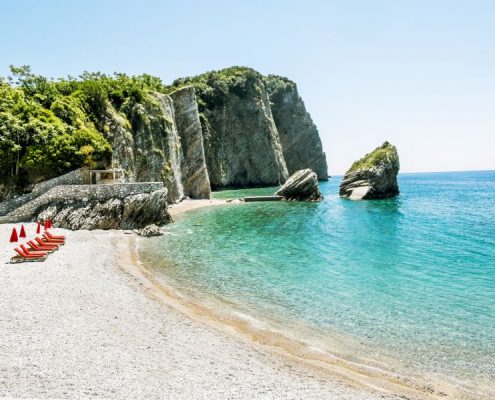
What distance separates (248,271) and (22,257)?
48.8 feet

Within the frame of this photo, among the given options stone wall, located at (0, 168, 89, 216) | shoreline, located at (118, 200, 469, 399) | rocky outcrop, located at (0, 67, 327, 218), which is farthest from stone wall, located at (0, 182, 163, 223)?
shoreline, located at (118, 200, 469, 399)

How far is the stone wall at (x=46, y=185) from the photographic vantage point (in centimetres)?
3750

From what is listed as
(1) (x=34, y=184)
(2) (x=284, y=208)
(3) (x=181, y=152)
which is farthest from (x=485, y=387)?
(3) (x=181, y=152)

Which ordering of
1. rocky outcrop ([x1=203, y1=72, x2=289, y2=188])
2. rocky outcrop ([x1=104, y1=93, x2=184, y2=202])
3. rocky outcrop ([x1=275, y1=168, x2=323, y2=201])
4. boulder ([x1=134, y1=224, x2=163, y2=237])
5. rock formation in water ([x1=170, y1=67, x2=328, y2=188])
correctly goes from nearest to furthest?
boulder ([x1=134, y1=224, x2=163, y2=237]) < rocky outcrop ([x1=104, y1=93, x2=184, y2=202]) < rocky outcrop ([x1=275, y1=168, x2=323, y2=201]) < rock formation in water ([x1=170, y1=67, x2=328, y2=188]) < rocky outcrop ([x1=203, y1=72, x2=289, y2=188])

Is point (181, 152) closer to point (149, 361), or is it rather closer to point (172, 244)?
point (172, 244)

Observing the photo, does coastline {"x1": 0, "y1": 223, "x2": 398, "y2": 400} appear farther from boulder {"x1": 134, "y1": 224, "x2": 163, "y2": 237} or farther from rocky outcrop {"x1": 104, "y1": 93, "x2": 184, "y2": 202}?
rocky outcrop {"x1": 104, "y1": 93, "x2": 184, "y2": 202}

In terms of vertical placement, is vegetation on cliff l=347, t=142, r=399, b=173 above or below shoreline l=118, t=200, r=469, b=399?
above

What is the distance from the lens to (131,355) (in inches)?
468

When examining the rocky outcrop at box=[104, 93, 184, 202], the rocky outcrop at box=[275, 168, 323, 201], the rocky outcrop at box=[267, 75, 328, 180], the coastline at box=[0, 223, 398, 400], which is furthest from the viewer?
the rocky outcrop at box=[267, 75, 328, 180]

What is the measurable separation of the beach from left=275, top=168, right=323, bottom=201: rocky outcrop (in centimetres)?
5649

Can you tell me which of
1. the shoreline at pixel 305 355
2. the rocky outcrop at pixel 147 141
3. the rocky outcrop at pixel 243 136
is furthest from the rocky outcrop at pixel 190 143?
the shoreline at pixel 305 355

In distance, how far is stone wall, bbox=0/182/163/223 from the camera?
37213 millimetres

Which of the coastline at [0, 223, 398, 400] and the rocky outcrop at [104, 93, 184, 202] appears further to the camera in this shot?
the rocky outcrop at [104, 93, 184, 202]

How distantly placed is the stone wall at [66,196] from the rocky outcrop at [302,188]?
134ft
